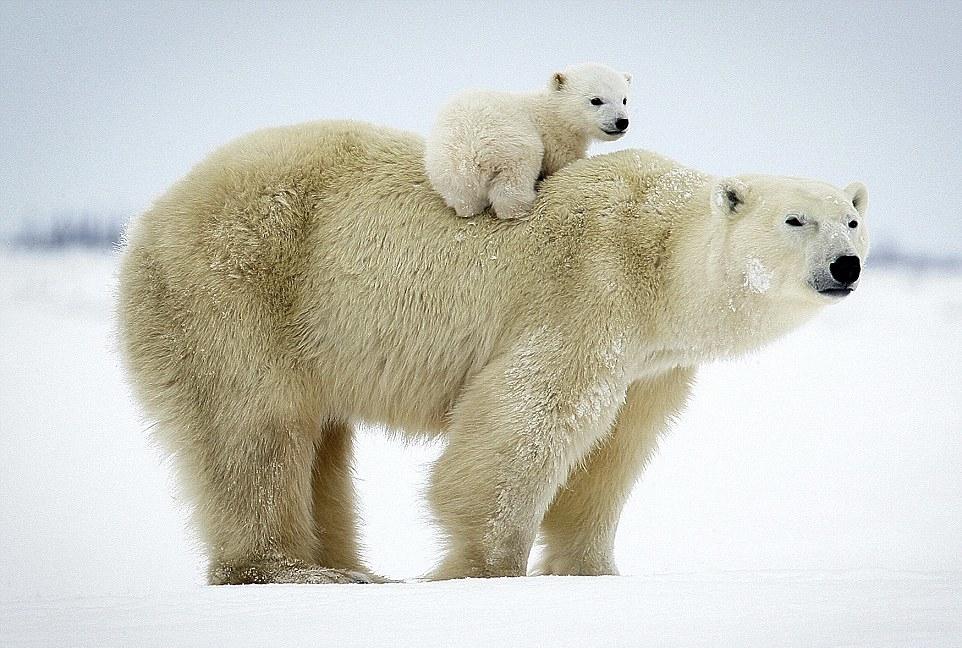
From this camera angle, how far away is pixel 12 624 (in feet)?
13.7

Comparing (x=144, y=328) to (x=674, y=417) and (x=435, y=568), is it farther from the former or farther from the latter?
(x=674, y=417)

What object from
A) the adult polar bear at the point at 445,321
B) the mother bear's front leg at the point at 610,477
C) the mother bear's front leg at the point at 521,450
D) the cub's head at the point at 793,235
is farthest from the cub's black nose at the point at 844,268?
the mother bear's front leg at the point at 610,477

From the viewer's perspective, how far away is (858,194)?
5.82 m

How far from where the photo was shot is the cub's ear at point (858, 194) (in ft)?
19.1

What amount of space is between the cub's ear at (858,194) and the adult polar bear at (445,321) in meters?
0.01

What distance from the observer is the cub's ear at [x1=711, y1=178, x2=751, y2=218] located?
573 cm

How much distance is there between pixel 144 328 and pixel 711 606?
3.46 metres

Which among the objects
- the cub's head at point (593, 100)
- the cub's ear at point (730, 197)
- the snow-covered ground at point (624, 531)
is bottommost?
the snow-covered ground at point (624, 531)

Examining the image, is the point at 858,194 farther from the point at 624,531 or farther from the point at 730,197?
the point at 624,531

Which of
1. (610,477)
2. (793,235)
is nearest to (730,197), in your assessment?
(793,235)

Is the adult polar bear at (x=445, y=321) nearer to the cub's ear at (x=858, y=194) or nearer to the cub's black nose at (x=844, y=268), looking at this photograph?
the cub's ear at (x=858, y=194)

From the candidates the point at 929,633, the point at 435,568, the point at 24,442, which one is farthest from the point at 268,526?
the point at 24,442

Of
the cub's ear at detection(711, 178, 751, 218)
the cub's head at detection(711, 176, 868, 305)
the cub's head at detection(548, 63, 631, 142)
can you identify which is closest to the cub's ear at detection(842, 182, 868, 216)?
the cub's head at detection(711, 176, 868, 305)

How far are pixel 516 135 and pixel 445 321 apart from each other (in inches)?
41.1
